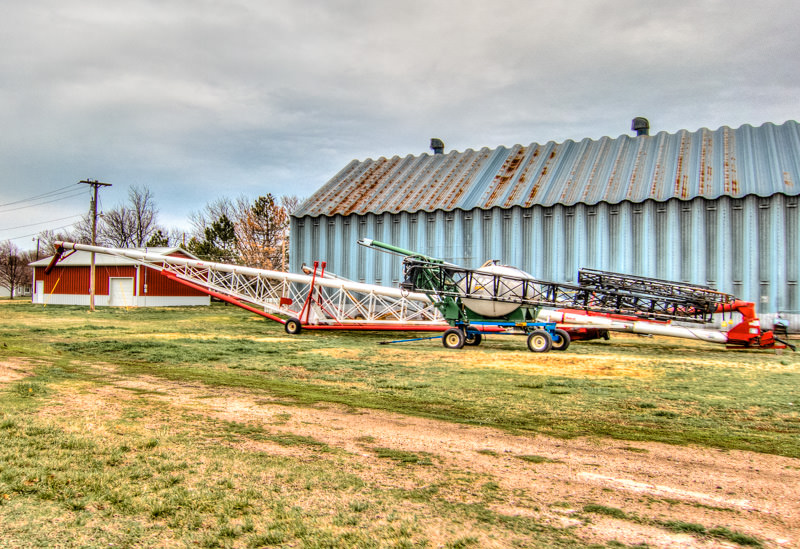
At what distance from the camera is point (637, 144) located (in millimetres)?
28109

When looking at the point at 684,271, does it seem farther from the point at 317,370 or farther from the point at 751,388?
the point at 317,370

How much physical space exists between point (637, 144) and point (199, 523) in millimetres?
28777

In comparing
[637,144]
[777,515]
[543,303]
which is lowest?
[777,515]

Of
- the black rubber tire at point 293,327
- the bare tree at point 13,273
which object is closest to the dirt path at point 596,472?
the black rubber tire at point 293,327

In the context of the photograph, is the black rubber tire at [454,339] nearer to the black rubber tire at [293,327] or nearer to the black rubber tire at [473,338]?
the black rubber tire at [473,338]

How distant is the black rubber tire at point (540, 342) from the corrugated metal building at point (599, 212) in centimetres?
970

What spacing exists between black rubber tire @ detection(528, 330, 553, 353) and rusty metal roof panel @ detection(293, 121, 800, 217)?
36.1ft

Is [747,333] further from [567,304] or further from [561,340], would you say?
[561,340]

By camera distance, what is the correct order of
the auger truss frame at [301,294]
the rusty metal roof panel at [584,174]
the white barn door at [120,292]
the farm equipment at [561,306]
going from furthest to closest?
the white barn door at [120,292] → the rusty metal roof panel at [584,174] → the auger truss frame at [301,294] → the farm equipment at [561,306]

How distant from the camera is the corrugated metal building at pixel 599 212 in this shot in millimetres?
22484

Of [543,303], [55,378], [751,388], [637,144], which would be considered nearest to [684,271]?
[637,144]

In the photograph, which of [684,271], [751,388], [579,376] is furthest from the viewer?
[684,271]

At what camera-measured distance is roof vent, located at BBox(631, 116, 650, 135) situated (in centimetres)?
3033

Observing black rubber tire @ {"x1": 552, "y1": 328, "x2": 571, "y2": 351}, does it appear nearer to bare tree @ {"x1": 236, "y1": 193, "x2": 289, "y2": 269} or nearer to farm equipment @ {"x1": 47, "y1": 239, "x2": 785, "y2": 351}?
farm equipment @ {"x1": 47, "y1": 239, "x2": 785, "y2": 351}
